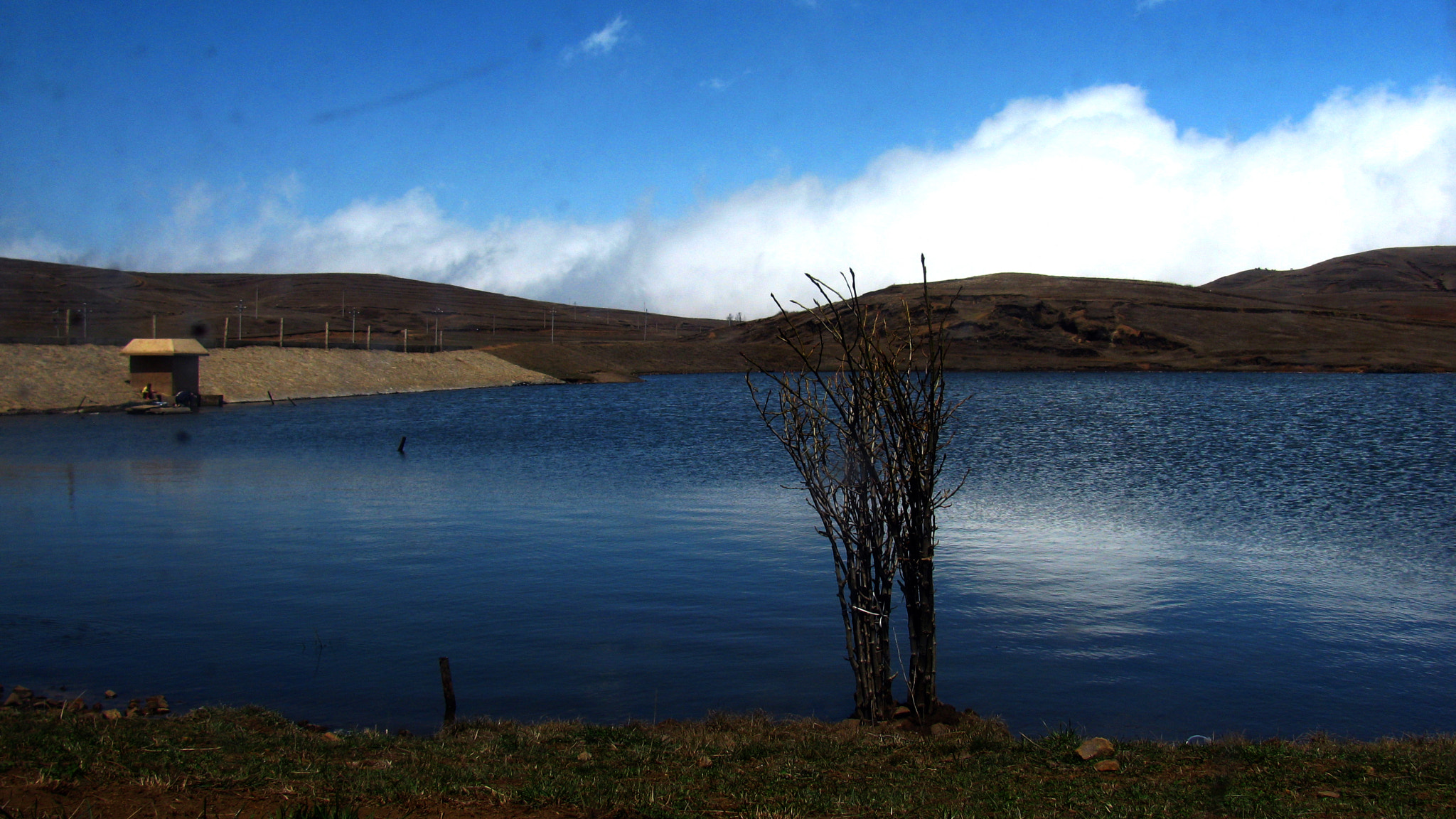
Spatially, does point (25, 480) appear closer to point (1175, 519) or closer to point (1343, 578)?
point (1175, 519)

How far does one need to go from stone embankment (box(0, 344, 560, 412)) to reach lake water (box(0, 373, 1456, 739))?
2533cm

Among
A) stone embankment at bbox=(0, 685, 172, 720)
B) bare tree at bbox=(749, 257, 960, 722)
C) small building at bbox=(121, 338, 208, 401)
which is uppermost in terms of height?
small building at bbox=(121, 338, 208, 401)

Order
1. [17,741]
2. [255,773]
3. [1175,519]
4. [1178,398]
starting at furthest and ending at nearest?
1. [1178,398]
2. [1175,519]
3. [17,741]
4. [255,773]

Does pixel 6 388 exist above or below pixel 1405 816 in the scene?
above

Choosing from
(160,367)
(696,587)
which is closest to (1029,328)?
(160,367)

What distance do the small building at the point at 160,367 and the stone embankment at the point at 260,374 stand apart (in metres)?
1.32

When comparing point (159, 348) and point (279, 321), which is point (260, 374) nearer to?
point (159, 348)

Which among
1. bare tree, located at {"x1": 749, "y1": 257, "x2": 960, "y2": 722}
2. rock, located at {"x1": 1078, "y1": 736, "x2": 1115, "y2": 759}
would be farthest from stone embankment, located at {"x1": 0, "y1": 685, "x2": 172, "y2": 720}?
rock, located at {"x1": 1078, "y1": 736, "x2": 1115, "y2": 759}

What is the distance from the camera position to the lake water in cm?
1016

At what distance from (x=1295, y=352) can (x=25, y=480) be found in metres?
114

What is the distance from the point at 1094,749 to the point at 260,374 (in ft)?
227

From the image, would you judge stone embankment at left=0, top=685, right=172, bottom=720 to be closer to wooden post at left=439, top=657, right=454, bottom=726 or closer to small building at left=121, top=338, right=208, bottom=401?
wooden post at left=439, top=657, right=454, bottom=726

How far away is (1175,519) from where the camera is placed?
20266mm

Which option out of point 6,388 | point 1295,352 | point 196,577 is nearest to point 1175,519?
point 196,577
